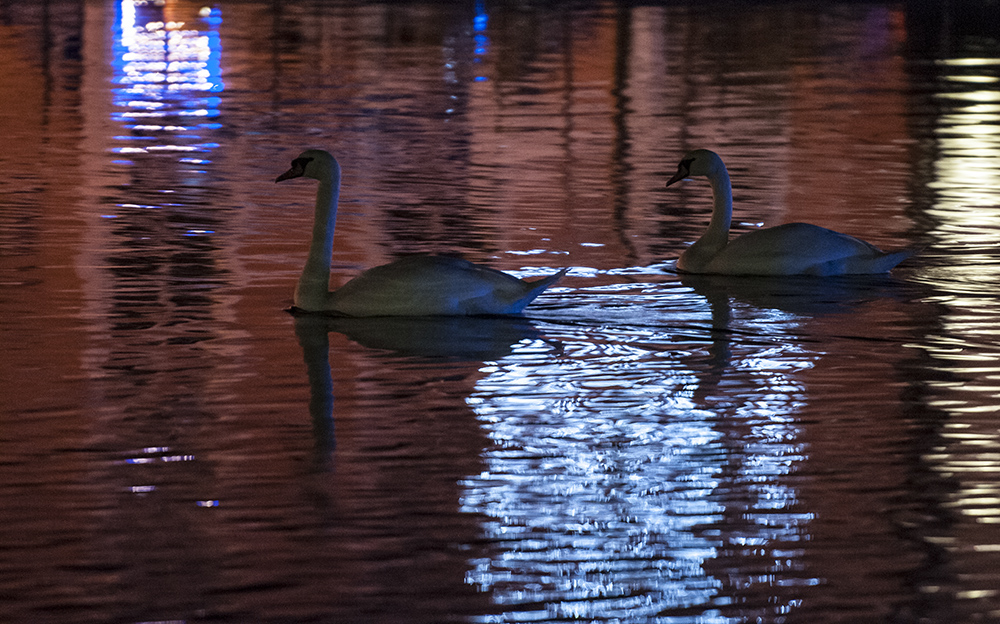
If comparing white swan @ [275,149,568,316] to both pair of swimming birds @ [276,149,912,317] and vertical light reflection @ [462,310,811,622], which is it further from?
vertical light reflection @ [462,310,811,622]

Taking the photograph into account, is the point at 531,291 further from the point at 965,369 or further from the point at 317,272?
the point at 965,369

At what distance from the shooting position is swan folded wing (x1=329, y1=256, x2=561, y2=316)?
411 inches

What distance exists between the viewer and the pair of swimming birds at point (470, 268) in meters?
10.5

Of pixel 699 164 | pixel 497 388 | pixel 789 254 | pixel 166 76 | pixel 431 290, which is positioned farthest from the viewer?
pixel 166 76

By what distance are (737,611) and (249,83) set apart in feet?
74.6

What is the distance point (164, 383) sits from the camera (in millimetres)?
9211

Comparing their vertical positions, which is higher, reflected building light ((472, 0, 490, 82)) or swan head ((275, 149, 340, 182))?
reflected building light ((472, 0, 490, 82))

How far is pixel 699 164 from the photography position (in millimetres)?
13164

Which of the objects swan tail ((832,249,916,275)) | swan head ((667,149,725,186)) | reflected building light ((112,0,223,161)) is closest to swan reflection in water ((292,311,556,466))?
swan tail ((832,249,916,275))

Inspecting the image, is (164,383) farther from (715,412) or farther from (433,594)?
(433,594)

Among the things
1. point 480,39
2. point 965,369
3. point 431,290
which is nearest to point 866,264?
point 965,369

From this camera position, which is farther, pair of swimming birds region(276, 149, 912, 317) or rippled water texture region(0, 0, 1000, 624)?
pair of swimming birds region(276, 149, 912, 317)

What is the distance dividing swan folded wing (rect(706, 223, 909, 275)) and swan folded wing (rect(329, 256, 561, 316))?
2.16 meters

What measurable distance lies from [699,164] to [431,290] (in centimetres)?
341
